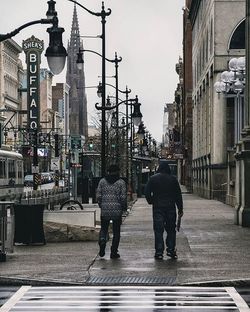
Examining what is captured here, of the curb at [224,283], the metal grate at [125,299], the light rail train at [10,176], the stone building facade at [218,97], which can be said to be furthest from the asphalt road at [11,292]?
the stone building facade at [218,97]

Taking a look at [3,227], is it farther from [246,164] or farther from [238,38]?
[238,38]

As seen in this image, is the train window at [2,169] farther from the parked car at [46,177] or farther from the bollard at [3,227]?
the parked car at [46,177]

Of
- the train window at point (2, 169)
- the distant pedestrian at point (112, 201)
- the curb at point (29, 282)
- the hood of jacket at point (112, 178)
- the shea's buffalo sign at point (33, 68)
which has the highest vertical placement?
the shea's buffalo sign at point (33, 68)

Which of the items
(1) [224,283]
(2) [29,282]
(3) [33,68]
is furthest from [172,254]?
(3) [33,68]

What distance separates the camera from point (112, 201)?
1722 centimetres

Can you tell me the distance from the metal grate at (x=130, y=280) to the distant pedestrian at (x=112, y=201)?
114 inches

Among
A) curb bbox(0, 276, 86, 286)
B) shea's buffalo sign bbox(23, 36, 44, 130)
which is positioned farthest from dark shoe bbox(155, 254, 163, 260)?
shea's buffalo sign bbox(23, 36, 44, 130)

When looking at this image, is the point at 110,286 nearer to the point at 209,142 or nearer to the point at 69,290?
the point at 69,290

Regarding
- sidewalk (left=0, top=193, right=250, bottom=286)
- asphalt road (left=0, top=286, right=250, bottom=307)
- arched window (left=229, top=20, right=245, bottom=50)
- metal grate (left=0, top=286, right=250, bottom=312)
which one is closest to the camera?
metal grate (left=0, top=286, right=250, bottom=312)

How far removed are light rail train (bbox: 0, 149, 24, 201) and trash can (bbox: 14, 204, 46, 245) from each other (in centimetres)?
2682

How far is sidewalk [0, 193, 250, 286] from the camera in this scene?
14.0 m

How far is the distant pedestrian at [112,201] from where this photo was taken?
56.3 ft

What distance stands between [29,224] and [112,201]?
350cm

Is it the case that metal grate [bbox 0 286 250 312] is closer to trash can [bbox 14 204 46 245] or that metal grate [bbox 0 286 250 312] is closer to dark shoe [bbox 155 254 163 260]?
dark shoe [bbox 155 254 163 260]
